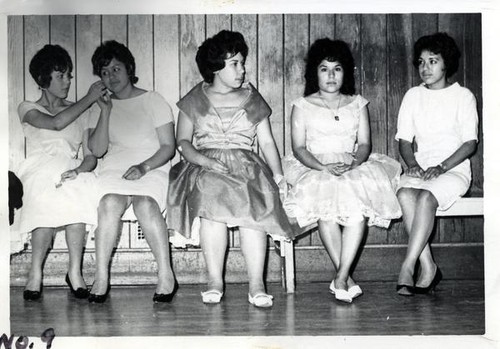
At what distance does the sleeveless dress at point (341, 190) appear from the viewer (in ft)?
6.33

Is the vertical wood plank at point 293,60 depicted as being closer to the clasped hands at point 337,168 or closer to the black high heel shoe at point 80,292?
the clasped hands at point 337,168

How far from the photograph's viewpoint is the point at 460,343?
1.53 m

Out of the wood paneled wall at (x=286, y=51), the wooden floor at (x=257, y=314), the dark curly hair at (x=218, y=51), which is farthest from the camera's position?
the wood paneled wall at (x=286, y=51)

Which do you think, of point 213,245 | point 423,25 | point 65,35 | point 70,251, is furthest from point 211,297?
point 423,25

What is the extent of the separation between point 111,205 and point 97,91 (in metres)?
0.41

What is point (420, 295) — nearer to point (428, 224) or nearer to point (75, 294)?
point (428, 224)

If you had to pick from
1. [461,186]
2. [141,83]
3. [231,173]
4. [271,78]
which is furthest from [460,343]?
[141,83]

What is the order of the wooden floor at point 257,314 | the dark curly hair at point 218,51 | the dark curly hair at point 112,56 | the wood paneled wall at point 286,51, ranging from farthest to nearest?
the wood paneled wall at point 286,51, the dark curly hair at point 112,56, the dark curly hair at point 218,51, the wooden floor at point 257,314

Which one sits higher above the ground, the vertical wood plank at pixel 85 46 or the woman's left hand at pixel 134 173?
the vertical wood plank at pixel 85 46

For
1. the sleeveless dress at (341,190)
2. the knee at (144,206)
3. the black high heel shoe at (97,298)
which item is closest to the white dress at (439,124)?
the sleeveless dress at (341,190)

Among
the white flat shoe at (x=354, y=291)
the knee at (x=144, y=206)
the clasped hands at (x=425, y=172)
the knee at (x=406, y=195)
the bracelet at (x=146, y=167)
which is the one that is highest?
the bracelet at (x=146, y=167)

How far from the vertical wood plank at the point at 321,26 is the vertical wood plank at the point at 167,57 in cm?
48

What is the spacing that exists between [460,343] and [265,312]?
52 centimetres

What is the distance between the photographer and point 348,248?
1946 millimetres
